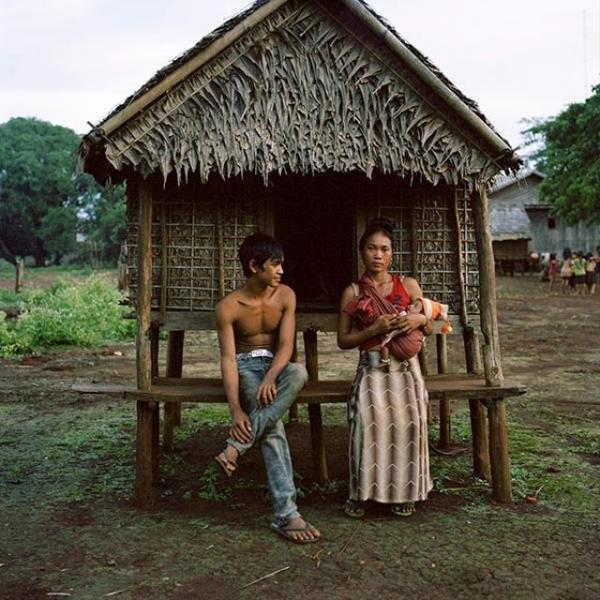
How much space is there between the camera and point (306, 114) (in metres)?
5.16


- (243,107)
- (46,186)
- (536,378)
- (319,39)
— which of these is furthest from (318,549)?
(46,186)

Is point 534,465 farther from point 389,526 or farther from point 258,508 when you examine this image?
point 258,508

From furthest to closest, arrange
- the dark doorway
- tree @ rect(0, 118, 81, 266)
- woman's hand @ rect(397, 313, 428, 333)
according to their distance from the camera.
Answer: tree @ rect(0, 118, 81, 266) → the dark doorway → woman's hand @ rect(397, 313, 428, 333)

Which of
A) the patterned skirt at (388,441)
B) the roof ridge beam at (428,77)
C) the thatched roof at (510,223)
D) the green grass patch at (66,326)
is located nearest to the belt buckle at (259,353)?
the patterned skirt at (388,441)

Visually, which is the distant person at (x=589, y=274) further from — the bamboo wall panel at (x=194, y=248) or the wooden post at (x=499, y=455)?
the bamboo wall panel at (x=194, y=248)

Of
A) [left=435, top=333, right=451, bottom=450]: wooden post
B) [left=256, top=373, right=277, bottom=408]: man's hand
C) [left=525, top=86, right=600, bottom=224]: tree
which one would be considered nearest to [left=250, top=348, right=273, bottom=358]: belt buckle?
[left=256, top=373, right=277, bottom=408]: man's hand

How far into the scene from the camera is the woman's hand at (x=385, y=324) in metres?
4.80

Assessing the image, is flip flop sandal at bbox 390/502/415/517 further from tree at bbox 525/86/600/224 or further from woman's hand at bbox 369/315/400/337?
tree at bbox 525/86/600/224

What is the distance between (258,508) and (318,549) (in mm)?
889

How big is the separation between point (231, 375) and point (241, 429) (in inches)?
15.9

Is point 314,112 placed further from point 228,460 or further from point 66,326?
point 66,326

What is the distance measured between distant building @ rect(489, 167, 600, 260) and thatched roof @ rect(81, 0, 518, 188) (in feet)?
105

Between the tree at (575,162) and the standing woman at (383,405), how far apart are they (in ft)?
69.1

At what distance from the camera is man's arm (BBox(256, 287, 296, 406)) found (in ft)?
15.5
